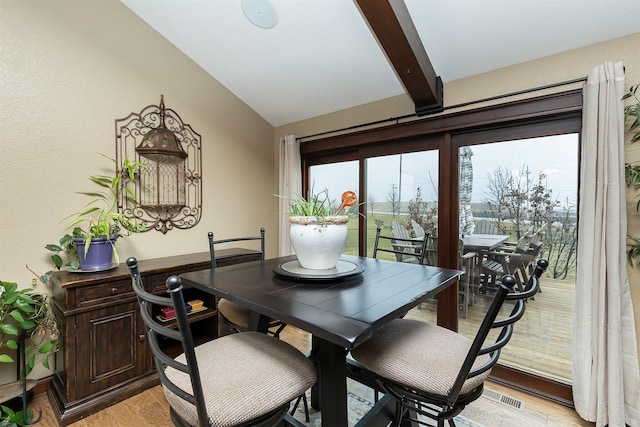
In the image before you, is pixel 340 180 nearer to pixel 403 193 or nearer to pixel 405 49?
pixel 403 193

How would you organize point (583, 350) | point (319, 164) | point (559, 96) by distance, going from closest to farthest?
point (583, 350) < point (559, 96) < point (319, 164)

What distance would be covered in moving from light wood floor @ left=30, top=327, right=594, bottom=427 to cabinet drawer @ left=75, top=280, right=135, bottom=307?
679 millimetres

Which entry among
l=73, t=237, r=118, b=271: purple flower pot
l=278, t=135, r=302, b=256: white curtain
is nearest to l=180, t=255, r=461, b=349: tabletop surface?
l=73, t=237, r=118, b=271: purple flower pot

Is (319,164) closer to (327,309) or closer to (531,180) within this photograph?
(531,180)

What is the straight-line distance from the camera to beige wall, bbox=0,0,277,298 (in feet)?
6.18

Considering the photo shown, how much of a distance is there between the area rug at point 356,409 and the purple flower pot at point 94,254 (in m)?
1.64

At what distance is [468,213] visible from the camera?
92.8 inches

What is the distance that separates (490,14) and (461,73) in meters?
0.47

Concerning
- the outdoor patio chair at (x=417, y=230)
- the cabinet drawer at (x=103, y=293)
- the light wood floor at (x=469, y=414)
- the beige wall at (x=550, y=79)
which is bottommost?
the light wood floor at (x=469, y=414)

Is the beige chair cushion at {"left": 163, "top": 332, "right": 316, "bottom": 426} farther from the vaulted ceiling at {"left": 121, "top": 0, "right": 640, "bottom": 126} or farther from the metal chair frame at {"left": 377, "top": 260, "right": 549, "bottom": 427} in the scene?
the vaulted ceiling at {"left": 121, "top": 0, "right": 640, "bottom": 126}

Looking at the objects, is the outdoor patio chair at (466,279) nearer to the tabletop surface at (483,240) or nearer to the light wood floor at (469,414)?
the tabletop surface at (483,240)

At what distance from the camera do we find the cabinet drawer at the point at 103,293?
1.78 m


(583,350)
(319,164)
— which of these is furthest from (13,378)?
(583,350)

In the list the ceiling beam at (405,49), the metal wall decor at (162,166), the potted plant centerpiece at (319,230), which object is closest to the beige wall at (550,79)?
the ceiling beam at (405,49)
